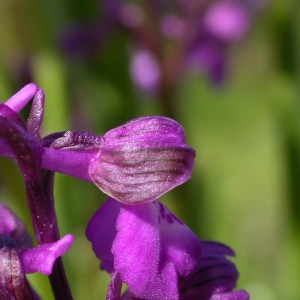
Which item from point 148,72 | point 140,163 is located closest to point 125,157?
point 140,163

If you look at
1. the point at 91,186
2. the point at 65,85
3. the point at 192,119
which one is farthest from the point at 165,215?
the point at 192,119

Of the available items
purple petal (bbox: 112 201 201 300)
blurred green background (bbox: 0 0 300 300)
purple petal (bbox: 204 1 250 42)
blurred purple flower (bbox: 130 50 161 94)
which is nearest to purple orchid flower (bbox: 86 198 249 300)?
purple petal (bbox: 112 201 201 300)

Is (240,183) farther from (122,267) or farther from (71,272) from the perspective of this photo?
(122,267)

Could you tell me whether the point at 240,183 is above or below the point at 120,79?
below

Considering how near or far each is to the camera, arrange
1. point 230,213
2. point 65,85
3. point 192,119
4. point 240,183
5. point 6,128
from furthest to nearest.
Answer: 1. point 192,119
2. point 240,183
3. point 230,213
4. point 65,85
5. point 6,128

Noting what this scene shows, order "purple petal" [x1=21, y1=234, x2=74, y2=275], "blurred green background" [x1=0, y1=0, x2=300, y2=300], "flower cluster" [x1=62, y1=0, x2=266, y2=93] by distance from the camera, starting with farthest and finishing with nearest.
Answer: "flower cluster" [x1=62, y1=0, x2=266, y2=93]
"blurred green background" [x1=0, y1=0, x2=300, y2=300]
"purple petal" [x1=21, y1=234, x2=74, y2=275]

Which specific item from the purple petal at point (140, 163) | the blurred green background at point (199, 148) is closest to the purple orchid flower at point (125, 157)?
the purple petal at point (140, 163)

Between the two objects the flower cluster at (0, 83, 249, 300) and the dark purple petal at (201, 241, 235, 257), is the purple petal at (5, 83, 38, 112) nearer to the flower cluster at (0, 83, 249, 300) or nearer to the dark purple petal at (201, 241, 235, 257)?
the flower cluster at (0, 83, 249, 300)

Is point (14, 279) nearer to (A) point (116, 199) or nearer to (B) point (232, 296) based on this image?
(A) point (116, 199)
